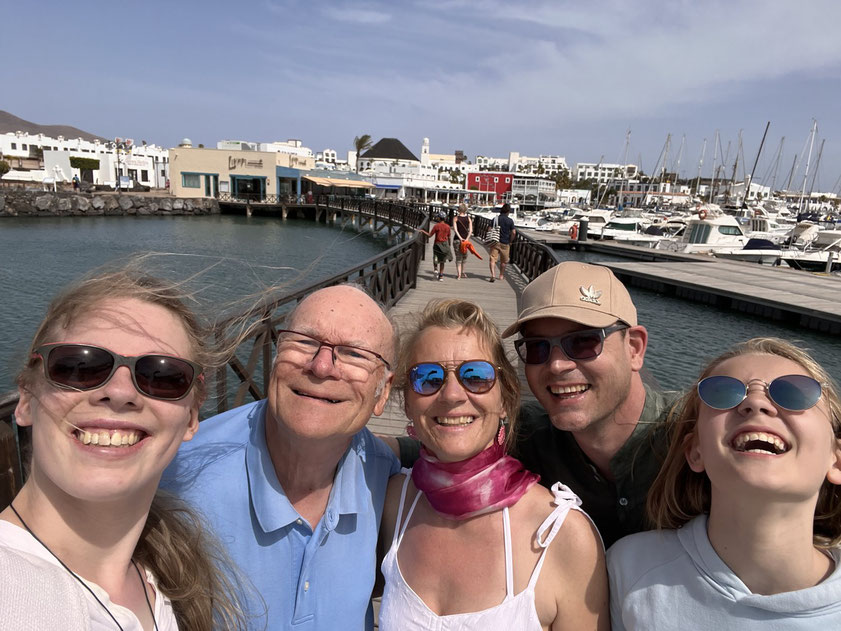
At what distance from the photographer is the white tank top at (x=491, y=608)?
158 centimetres

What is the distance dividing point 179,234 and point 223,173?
23.5 metres

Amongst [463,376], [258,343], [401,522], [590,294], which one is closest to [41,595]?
[401,522]

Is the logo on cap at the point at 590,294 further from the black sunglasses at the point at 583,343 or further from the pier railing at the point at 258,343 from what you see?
the pier railing at the point at 258,343

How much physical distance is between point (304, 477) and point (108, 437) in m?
0.75

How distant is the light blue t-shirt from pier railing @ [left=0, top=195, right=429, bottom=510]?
4.91 ft

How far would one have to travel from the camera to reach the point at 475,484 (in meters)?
1.72

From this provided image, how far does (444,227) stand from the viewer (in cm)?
1260

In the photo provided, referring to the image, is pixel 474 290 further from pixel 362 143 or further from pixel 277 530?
pixel 362 143

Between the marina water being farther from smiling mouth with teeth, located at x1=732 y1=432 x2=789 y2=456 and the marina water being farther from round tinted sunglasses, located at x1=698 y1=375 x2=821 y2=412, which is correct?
smiling mouth with teeth, located at x1=732 y1=432 x2=789 y2=456

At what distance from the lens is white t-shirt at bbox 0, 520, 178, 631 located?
926mm

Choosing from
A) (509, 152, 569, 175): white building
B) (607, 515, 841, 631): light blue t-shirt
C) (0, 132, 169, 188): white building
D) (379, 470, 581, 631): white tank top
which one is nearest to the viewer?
(607, 515, 841, 631): light blue t-shirt

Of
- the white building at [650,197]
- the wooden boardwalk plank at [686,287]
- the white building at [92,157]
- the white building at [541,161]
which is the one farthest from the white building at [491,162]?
the wooden boardwalk plank at [686,287]

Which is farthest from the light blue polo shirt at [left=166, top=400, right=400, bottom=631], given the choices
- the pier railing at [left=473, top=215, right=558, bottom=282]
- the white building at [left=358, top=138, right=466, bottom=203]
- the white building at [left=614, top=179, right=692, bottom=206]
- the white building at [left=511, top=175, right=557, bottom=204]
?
the white building at [left=511, top=175, right=557, bottom=204]

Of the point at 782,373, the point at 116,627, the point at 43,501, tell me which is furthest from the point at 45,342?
the point at 782,373
